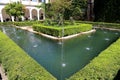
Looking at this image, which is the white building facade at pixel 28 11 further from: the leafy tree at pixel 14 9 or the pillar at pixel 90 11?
the pillar at pixel 90 11

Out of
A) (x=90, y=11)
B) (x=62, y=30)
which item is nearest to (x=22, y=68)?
(x=62, y=30)

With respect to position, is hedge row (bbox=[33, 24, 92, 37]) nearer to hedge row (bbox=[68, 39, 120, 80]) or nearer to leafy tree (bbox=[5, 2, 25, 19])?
hedge row (bbox=[68, 39, 120, 80])

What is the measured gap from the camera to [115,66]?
18.0 feet

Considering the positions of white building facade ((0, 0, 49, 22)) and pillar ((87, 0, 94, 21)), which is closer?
pillar ((87, 0, 94, 21))

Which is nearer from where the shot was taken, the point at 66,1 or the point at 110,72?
the point at 110,72

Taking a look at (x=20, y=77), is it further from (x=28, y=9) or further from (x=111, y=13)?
(x=28, y=9)

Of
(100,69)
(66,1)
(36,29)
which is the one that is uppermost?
(66,1)

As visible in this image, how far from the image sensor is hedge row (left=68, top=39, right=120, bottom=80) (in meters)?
4.74

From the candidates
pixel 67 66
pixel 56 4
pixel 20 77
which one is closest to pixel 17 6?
pixel 56 4

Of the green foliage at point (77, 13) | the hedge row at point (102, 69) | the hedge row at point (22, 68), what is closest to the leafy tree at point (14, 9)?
the green foliage at point (77, 13)

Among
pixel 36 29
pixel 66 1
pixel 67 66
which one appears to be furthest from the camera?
pixel 66 1

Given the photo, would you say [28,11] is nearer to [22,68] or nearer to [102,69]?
Answer: [22,68]

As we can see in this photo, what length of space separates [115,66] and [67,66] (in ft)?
10.2

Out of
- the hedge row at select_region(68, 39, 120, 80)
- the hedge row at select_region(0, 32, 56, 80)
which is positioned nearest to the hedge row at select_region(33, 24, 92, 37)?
the hedge row at select_region(0, 32, 56, 80)
